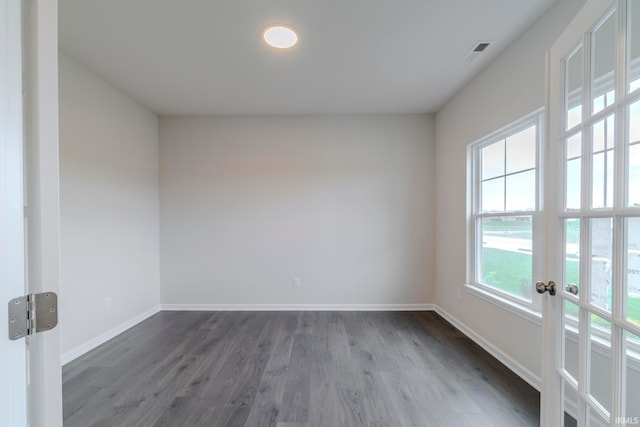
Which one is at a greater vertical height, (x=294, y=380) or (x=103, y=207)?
(x=103, y=207)

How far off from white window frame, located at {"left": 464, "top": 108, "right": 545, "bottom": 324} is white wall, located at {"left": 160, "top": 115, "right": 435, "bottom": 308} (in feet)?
2.42

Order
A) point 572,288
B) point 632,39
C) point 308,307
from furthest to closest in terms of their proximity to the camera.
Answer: point 308,307
point 572,288
point 632,39

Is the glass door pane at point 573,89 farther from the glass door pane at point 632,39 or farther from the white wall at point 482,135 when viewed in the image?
the white wall at point 482,135

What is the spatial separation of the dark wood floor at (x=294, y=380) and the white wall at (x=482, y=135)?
249 mm

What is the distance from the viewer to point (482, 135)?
2.51 m

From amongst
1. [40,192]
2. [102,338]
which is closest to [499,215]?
[40,192]

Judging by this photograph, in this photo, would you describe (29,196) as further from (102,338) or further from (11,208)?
(102,338)

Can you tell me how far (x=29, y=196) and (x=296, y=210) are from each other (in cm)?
295

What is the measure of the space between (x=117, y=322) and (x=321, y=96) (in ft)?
11.1

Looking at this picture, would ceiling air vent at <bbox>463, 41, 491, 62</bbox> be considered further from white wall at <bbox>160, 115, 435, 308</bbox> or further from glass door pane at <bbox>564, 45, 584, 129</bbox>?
white wall at <bbox>160, 115, 435, 308</bbox>

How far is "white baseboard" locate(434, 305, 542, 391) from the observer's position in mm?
1888

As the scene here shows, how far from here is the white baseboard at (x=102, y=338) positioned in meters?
2.26

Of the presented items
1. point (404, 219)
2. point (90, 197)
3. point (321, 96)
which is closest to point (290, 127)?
point (321, 96)

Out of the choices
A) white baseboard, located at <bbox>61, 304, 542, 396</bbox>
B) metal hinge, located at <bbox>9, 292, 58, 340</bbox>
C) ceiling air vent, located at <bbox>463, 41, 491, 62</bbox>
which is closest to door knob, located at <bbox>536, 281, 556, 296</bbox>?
white baseboard, located at <bbox>61, 304, 542, 396</bbox>
